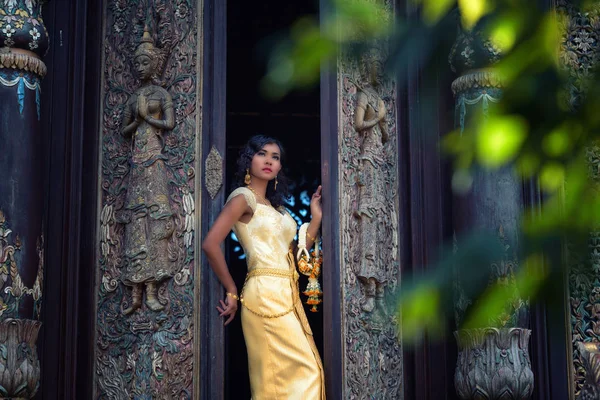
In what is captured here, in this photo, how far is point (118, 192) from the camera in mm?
7645

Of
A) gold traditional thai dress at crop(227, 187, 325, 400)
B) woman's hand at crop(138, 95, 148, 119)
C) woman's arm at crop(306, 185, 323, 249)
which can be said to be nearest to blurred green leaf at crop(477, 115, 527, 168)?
gold traditional thai dress at crop(227, 187, 325, 400)

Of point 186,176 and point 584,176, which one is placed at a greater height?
point 186,176

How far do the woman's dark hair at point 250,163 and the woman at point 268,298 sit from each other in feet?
0.38

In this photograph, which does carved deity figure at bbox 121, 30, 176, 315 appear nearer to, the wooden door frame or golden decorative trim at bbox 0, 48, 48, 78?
the wooden door frame

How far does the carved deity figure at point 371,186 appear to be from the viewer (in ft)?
24.8

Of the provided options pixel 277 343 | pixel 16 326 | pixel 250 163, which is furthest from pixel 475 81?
pixel 16 326

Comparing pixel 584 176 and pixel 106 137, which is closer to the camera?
pixel 584 176

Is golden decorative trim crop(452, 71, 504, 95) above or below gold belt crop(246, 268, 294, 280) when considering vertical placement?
above

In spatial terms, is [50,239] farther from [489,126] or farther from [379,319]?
[489,126]

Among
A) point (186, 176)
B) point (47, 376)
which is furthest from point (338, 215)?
point (47, 376)

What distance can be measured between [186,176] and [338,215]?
1.09 metres

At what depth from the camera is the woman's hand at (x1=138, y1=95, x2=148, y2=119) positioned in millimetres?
7566

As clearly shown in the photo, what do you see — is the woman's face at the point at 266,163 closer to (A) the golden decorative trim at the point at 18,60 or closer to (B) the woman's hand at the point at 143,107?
(B) the woman's hand at the point at 143,107

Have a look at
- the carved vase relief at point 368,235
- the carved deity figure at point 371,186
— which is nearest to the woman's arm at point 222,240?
the carved vase relief at point 368,235
